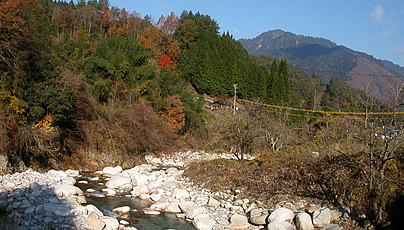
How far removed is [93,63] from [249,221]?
17156mm

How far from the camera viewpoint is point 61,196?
464 inches

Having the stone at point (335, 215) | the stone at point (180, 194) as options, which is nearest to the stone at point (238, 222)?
the stone at point (335, 215)

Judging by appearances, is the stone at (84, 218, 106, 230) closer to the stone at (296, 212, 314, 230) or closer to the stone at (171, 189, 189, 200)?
the stone at (171, 189, 189, 200)

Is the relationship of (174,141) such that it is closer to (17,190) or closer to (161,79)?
(161,79)

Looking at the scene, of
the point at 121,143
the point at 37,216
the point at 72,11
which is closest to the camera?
the point at 37,216

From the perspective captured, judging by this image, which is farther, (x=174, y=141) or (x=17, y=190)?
(x=174, y=141)

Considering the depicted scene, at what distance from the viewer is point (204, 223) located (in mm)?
10031

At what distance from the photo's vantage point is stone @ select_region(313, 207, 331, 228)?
30.6 ft

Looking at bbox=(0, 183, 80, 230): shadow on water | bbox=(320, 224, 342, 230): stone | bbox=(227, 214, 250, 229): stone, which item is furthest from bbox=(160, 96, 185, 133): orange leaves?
bbox=(320, 224, 342, 230): stone

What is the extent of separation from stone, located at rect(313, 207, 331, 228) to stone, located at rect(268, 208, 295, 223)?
2.22 feet

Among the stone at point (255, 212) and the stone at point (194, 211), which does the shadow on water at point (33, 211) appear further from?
the stone at point (255, 212)

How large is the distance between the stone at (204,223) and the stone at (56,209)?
12.4ft

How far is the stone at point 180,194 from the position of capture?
13.0 metres

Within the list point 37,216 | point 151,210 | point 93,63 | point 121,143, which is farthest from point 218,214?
point 93,63
